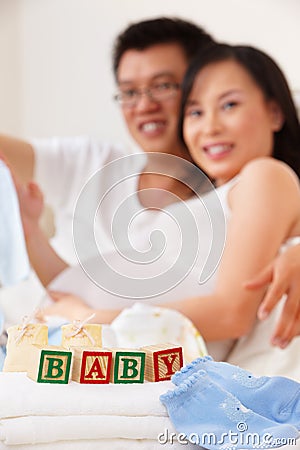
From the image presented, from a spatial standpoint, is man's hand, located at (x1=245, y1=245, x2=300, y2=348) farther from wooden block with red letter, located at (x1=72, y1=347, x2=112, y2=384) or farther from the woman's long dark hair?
the woman's long dark hair

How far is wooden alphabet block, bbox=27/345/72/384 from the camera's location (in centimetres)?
52

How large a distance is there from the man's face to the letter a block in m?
1.05

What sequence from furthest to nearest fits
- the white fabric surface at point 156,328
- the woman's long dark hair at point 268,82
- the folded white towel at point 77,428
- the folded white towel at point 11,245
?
1. the woman's long dark hair at point 268,82
2. the folded white towel at point 11,245
3. the white fabric surface at point 156,328
4. the folded white towel at point 77,428

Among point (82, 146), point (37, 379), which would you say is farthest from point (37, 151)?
point (37, 379)

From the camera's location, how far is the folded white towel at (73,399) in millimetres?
489

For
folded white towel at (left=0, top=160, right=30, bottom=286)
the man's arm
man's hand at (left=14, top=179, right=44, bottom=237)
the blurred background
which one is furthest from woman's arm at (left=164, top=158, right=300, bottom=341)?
the blurred background

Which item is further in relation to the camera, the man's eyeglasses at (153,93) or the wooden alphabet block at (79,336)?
the man's eyeglasses at (153,93)

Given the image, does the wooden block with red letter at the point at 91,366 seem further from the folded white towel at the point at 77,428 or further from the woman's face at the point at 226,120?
the woman's face at the point at 226,120

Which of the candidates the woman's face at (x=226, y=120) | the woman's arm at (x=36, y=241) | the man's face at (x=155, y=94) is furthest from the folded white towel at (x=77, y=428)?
the man's face at (x=155, y=94)

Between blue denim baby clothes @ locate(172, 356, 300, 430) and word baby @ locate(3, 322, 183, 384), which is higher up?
word baby @ locate(3, 322, 183, 384)

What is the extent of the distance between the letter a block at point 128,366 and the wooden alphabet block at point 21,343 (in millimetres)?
69

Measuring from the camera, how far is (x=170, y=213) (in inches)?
26.2

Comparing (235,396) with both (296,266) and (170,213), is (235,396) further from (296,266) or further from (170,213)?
(296,266)

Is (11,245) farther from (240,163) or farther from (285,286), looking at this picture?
(240,163)
